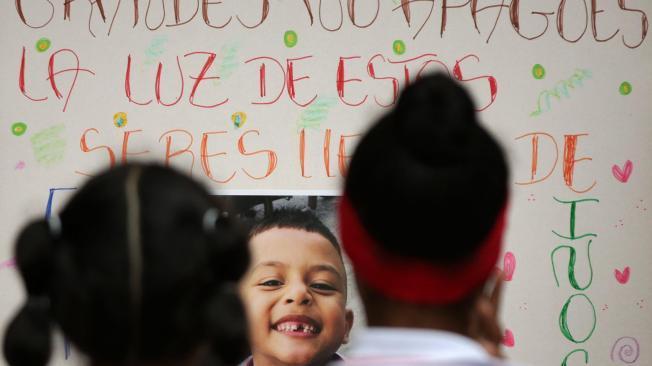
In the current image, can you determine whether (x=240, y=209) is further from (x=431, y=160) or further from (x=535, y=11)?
(x=431, y=160)

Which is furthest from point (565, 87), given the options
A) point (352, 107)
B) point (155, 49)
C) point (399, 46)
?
point (155, 49)

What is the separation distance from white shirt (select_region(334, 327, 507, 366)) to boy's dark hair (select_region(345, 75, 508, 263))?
0.08 m

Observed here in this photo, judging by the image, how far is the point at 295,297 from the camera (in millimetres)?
2053

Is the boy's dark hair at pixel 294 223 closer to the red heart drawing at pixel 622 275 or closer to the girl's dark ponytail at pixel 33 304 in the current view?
the red heart drawing at pixel 622 275

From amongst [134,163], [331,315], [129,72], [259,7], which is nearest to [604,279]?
[331,315]

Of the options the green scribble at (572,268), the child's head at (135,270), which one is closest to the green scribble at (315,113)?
the green scribble at (572,268)

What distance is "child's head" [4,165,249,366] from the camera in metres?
0.92

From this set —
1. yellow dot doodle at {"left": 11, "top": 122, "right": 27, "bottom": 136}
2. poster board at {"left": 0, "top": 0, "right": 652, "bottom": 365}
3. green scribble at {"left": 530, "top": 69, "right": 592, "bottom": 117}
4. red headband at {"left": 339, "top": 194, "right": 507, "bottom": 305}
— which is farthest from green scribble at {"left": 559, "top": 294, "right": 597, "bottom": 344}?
yellow dot doodle at {"left": 11, "top": 122, "right": 27, "bottom": 136}

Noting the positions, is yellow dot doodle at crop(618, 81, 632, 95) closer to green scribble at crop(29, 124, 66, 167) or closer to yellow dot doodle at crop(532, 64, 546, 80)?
yellow dot doodle at crop(532, 64, 546, 80)

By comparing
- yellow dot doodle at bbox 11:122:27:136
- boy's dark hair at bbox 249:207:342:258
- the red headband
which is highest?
yellow dot doodle at bbox 11:122:27:136

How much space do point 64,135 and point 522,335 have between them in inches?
49.5

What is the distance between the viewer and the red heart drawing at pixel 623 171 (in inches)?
87.5

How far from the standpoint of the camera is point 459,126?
3.14ft

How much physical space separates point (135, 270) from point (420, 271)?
30cm
